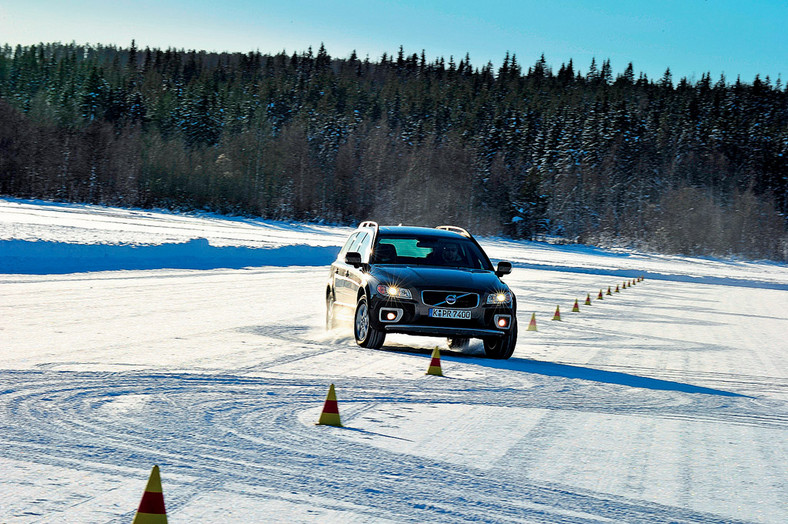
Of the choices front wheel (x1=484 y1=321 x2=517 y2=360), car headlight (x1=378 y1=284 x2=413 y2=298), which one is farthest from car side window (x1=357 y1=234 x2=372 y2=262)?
front wheel (x1=484 y1=321 x2=517 y2=360)

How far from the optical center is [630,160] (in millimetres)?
126562

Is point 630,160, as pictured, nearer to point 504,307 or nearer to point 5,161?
point 5,161

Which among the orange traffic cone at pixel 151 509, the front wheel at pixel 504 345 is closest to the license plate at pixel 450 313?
the front wheel at pixel 504 345

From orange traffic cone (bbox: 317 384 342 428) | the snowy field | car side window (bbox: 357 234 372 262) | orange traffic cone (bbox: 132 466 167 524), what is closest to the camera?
orange traffic cone (bbox: 132 466 167 524)

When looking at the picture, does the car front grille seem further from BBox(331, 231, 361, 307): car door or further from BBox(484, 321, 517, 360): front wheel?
BBox(331, 231, 361, 307): car door

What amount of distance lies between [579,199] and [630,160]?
13.7m

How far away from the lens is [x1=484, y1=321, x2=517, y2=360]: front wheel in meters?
11.9

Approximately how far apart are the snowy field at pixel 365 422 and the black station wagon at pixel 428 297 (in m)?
0.35

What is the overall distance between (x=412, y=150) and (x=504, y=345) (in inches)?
4488

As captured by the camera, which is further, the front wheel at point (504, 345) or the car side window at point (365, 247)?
the car side window at point (365, 247)

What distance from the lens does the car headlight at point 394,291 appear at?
11.7m

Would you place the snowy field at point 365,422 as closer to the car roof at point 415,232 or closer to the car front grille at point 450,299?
the car front grille at point 450,299

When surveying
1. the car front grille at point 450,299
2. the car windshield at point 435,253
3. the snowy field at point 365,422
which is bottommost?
the snowy field at point 365,422

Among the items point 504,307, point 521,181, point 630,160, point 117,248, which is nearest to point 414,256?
point 504,307
